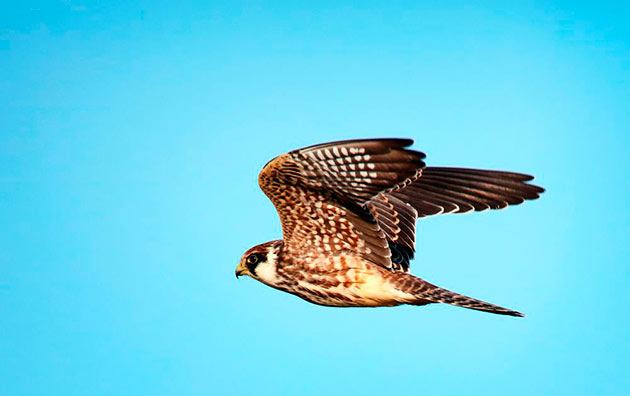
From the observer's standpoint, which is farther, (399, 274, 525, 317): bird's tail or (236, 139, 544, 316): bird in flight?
(399, 274, 525, 317): bird's tail

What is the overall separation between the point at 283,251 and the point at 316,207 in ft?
2.42

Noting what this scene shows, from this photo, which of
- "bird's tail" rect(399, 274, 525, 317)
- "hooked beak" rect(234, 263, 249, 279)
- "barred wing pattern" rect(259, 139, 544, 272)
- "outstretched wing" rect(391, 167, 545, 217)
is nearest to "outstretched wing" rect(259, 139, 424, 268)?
"barred wing pattern" rect(259, 139, 544, 272)

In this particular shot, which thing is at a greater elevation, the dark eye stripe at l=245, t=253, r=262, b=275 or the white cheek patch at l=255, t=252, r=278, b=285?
the dark eye stripe at l=245, t=253, r=262, b=275

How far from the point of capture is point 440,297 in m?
6.64

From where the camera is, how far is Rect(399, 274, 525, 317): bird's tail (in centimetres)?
636

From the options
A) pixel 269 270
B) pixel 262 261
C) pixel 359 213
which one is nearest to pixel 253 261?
pixel 262 261

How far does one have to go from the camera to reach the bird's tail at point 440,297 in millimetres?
6355

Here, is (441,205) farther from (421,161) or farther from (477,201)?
(421,161)

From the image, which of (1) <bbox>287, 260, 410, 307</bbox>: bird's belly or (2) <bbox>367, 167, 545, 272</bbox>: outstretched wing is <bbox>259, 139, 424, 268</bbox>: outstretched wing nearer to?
Result: (1) <bbox>287, 260, 410, 307</bbox>: bird's belly

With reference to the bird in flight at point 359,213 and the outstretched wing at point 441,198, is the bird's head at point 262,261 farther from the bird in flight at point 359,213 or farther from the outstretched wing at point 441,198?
the outstretched wing at point 441,198

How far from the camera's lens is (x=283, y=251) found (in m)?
7.41

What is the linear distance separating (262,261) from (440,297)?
75.3 inches

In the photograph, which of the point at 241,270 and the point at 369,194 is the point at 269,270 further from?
the point at 369,194

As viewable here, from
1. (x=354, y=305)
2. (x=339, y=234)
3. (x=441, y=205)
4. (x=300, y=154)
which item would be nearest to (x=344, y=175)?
(x=300, y=154)
